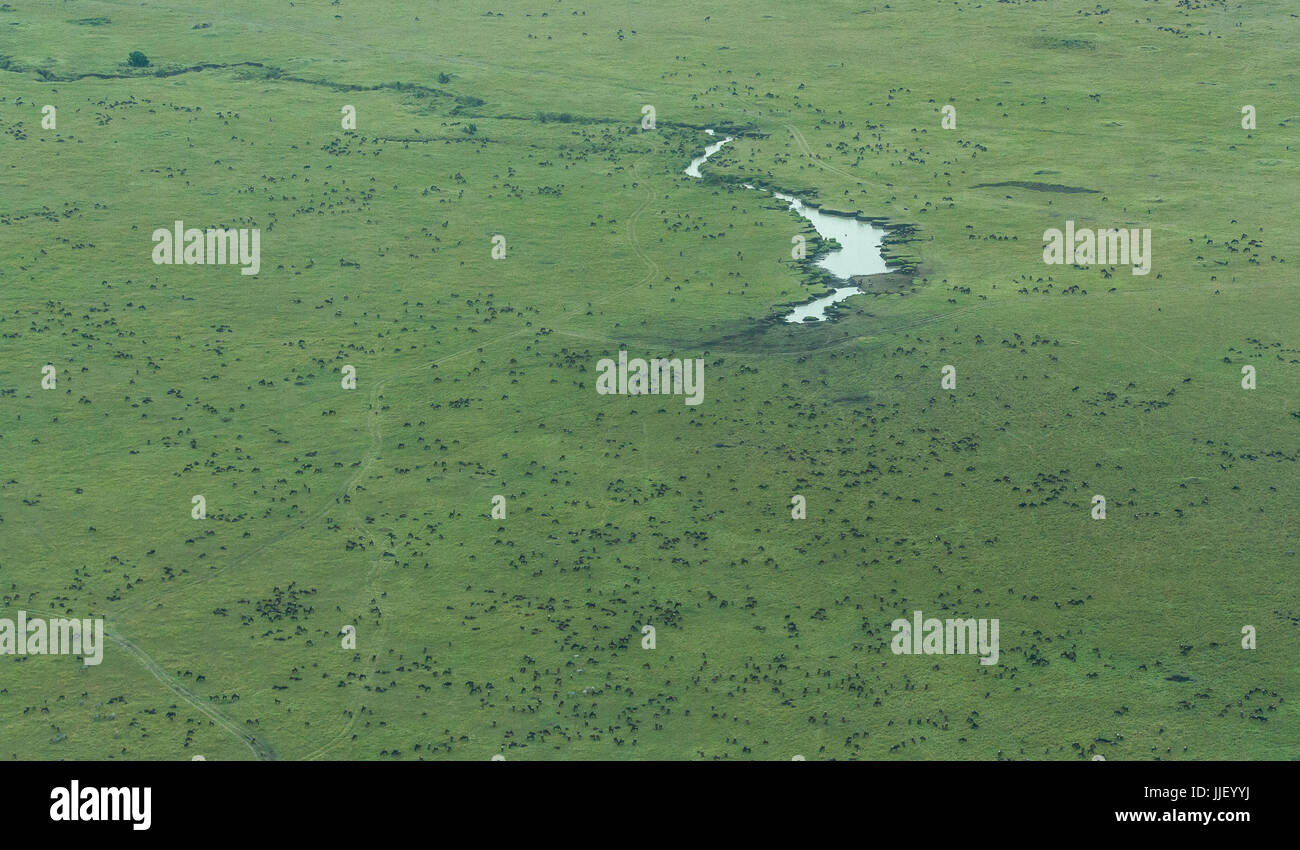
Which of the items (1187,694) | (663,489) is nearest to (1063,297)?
(663,489)

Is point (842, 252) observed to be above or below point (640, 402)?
above

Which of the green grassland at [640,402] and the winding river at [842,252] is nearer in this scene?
the green grassland at [640,402]

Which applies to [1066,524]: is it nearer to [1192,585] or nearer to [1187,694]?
[1192,585]

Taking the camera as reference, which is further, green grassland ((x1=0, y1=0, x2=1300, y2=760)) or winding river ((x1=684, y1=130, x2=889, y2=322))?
winding river ((x1=684, y1=130, x2=889, y2=322))

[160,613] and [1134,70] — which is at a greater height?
[1134,70]

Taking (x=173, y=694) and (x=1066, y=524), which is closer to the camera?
(x=173, y=694)

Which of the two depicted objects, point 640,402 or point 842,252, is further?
point 842,252

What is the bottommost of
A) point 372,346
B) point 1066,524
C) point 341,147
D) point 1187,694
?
point 1187,694

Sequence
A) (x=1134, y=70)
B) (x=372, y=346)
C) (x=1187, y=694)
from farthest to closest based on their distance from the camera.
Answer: (x=1134, y=70) → (x=372, y=346) → (x=1187, y=694)
